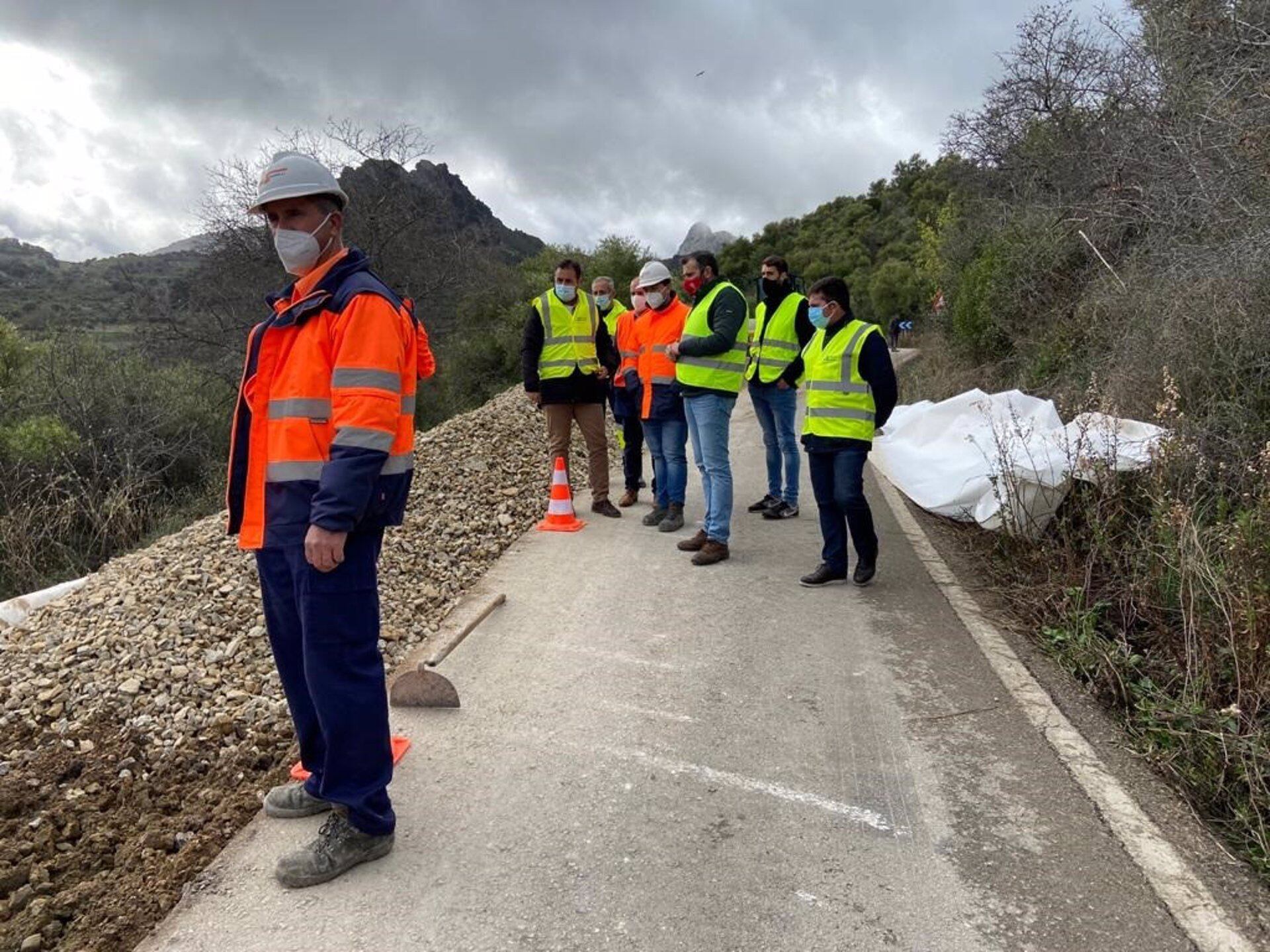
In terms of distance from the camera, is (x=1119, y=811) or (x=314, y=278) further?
→ (x=1119, y=811)

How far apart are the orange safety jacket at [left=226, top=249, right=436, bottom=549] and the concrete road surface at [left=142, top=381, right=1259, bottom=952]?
116 centimetres

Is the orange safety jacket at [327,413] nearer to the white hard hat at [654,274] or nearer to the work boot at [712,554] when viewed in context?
the work boot at [712,554]

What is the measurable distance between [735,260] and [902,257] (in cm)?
1659

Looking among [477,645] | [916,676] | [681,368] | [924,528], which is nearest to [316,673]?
[477,645]

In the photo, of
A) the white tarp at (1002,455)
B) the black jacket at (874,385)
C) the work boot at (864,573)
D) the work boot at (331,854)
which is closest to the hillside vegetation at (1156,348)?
the white tarp at (1002,455)

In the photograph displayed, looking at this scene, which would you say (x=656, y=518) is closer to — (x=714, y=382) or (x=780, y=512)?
(x=780, y=512)

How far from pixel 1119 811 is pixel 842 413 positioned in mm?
2731

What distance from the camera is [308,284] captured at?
2.62m

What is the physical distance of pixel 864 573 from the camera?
215 inches

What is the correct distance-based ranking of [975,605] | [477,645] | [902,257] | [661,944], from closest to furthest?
[661,944]
[477,645]
[975,605]
[902,257]

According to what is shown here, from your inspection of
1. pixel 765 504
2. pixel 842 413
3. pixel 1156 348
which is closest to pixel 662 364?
pixel 765 504

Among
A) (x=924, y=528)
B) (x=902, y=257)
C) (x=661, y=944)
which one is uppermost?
(x=902, y=257)

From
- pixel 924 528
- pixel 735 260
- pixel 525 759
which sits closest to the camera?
pixel 525 759

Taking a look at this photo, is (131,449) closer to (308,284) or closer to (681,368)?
(681,368)
